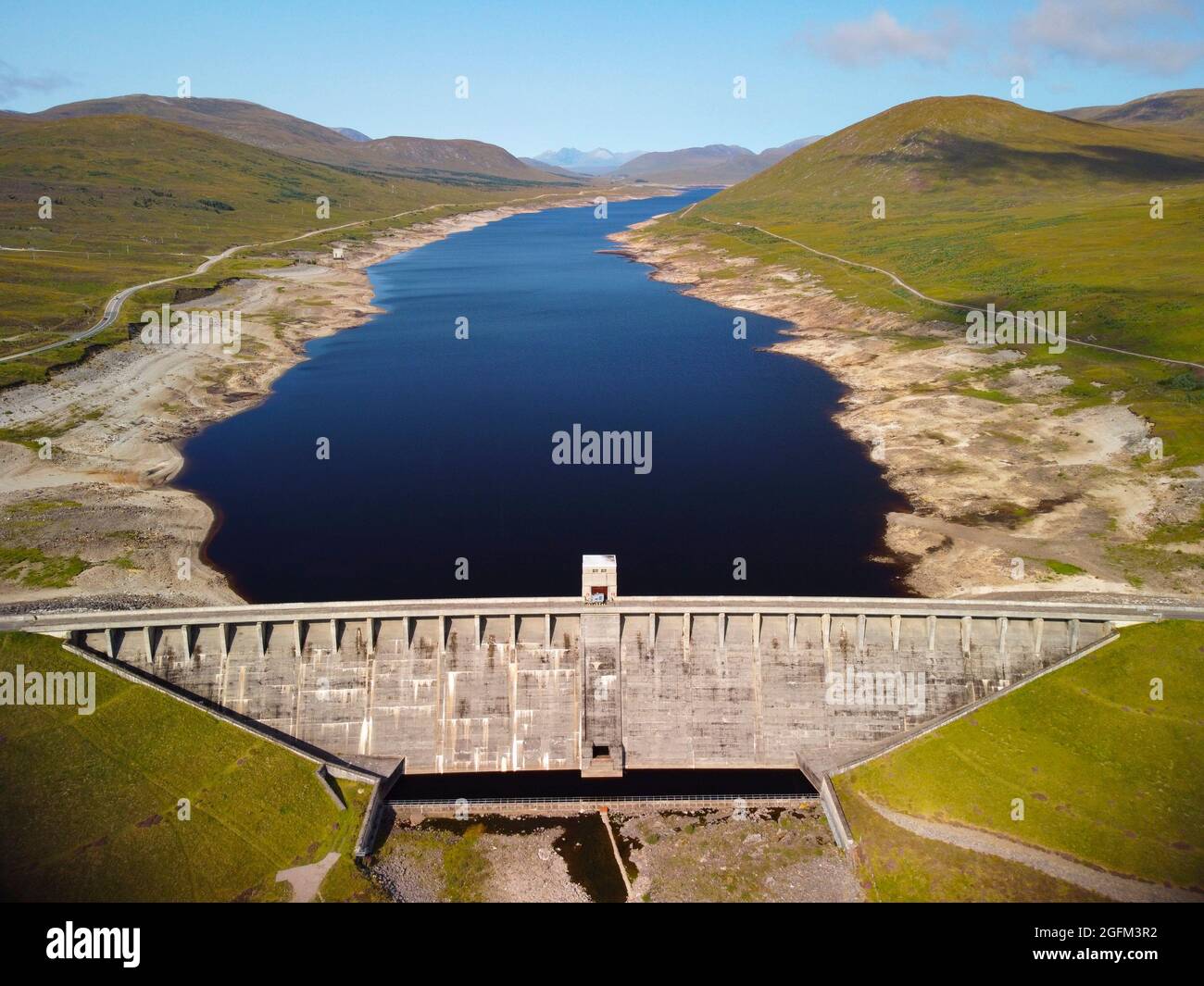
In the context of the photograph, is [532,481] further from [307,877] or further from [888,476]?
[307,877]

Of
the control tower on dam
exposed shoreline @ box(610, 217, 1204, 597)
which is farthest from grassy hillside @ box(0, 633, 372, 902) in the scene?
exposed shoreline @ box(610, 217, 1204, 597)

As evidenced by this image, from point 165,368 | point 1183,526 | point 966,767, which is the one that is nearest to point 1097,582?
point 1183,526

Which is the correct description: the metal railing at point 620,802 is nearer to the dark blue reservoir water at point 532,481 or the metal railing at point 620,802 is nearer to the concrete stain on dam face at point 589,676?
the concrete stain on dam face at point 589,676

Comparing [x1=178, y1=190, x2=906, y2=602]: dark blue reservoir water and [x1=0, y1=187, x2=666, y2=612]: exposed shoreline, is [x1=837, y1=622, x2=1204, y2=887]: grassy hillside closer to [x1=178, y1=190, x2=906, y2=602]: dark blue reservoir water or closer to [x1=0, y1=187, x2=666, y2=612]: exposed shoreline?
[x1=178, y1=190, x2=906, y2=602]: dark blue reservoir water

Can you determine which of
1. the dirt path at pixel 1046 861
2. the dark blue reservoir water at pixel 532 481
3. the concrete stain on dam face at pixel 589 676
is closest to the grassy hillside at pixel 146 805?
the concrete stain on dam face at pixel 589 676

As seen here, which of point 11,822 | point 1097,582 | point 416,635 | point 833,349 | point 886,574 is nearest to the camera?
point 11,822

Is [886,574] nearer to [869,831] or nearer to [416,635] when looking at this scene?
[869,831]
